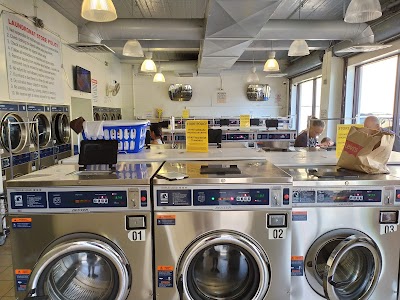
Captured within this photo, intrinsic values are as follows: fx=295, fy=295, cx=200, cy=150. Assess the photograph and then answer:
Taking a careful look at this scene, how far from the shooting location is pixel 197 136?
2.61 metres

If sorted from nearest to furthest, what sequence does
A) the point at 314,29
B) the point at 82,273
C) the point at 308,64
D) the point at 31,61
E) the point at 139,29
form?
the point at 82,273 → the point at 31,61 → the point at 139,29 → the point at 314,29 → the point at 308,64

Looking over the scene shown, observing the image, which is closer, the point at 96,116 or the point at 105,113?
the point at 96,116

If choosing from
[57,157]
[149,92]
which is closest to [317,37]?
[57,157]

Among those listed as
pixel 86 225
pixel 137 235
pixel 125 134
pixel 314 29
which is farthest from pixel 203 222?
pixel 314 29

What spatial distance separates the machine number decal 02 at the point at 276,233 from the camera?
5.77 ft

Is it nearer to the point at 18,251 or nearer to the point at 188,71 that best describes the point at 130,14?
the point at 188,71

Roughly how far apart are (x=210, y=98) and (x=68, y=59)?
6.16 m

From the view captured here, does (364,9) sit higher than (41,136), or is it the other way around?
(364,9)

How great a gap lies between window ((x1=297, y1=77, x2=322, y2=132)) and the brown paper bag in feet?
24.2

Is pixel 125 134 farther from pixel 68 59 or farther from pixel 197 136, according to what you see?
pixel 68 59

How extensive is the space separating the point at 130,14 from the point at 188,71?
3.78 metres

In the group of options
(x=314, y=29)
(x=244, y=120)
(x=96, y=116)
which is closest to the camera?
(x=314, y=29)

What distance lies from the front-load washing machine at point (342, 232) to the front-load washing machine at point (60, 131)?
500 cm

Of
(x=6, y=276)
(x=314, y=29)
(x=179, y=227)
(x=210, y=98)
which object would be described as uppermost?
(x=314, y=29)
